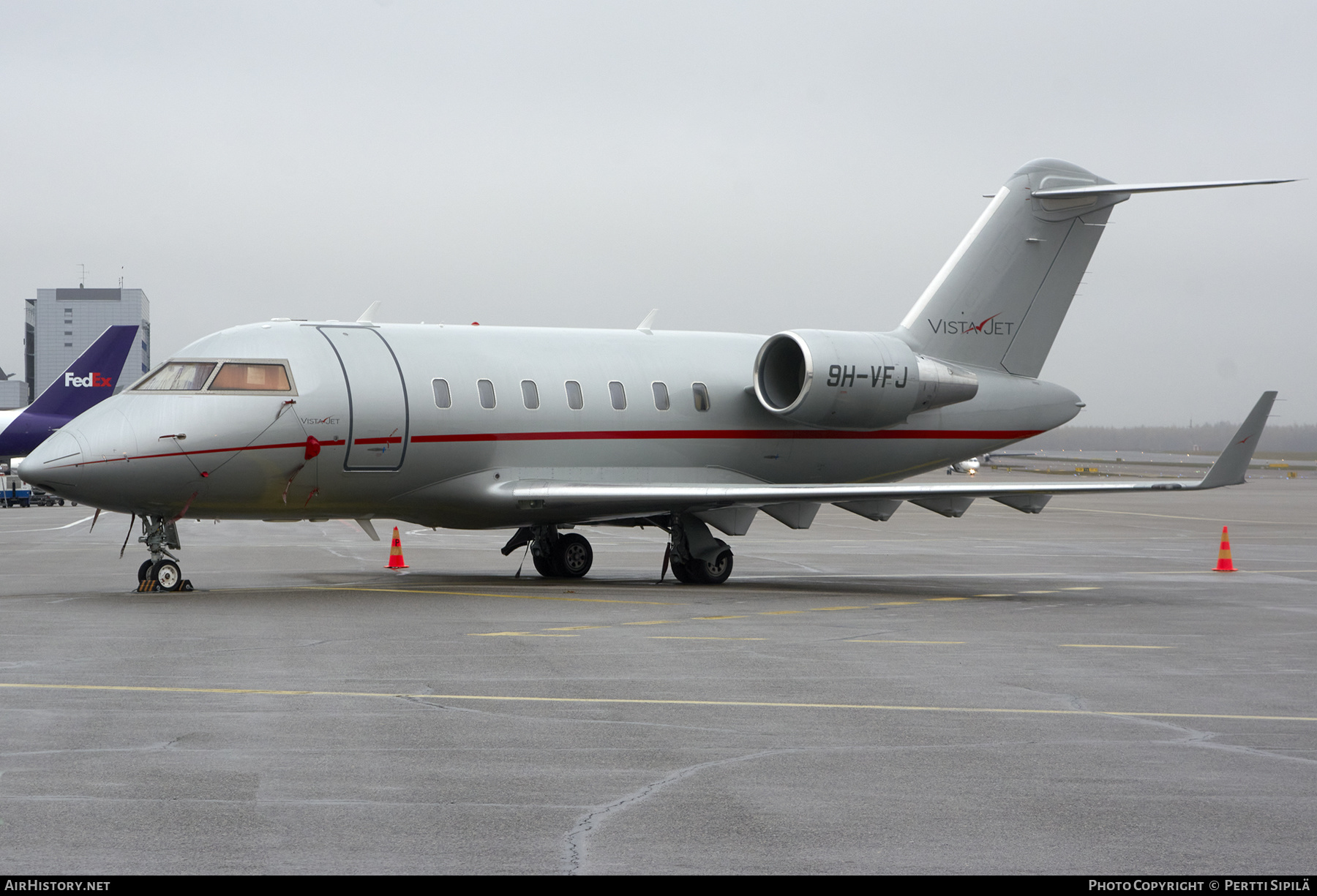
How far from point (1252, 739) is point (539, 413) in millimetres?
12176

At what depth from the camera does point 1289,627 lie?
14.4 meters

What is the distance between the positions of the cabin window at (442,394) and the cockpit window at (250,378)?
6.41 feet

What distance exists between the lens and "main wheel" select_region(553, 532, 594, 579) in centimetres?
2059

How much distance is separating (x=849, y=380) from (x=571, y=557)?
16.3ft

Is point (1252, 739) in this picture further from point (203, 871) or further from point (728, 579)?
point (728, 579)

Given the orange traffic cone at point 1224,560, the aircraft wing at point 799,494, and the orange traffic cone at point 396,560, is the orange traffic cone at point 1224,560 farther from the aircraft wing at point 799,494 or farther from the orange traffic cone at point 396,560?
the aircraft wing at point 799,494

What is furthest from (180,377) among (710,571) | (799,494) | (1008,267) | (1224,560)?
(1224,560)

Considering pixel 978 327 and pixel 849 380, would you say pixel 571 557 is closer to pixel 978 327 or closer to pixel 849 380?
pixel 849 380

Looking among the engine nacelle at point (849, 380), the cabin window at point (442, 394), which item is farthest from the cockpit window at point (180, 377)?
the engine nacelle at point (849, 380)

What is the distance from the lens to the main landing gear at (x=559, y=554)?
20.6 m

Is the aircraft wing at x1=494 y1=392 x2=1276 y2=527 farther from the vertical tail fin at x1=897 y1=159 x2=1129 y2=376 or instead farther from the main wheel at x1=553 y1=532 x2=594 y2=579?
the vertical tail fin at x1=897 y1=159 x2=1129 y2=376

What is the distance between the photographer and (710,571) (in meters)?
19.6
